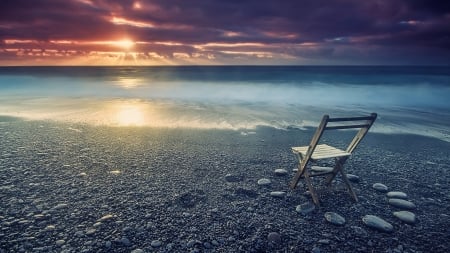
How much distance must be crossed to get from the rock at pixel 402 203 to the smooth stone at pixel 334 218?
142cm

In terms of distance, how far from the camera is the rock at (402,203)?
5.55 m

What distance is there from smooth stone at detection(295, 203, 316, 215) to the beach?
0.20 ft

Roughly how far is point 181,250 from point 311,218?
2375 mm

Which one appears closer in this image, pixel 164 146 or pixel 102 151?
pixel 102 151

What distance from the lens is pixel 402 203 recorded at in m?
5.62

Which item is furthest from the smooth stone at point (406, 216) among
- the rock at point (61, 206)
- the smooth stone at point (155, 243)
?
the rock at point (61, 206)

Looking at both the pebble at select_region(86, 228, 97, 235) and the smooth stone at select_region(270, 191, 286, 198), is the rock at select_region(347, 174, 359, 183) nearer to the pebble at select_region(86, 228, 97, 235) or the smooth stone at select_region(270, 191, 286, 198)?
the smooth stone at select_region(270, 191, 286, 198)

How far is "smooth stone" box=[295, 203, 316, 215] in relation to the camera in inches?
207

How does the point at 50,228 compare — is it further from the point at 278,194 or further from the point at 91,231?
the point at 278,194

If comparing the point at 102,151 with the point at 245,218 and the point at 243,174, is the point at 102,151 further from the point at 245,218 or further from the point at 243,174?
the point at 245,218

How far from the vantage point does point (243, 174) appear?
7.16 metres

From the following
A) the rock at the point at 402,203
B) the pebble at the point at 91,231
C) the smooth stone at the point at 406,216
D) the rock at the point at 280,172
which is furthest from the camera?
the rock at the point at 280,172

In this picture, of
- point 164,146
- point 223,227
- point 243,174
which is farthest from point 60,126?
point 223,227

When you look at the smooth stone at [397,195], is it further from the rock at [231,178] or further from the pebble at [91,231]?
the pebble at [91,231]
